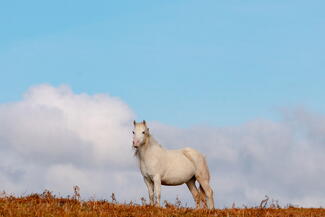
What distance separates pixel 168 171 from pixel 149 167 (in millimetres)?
Result: 774

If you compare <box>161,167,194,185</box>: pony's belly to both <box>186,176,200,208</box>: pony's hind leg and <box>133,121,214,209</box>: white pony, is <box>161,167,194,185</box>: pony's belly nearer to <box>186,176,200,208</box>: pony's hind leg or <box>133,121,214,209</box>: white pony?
<box>133,121,214,209</box>: white pony

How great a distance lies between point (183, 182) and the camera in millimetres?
19203

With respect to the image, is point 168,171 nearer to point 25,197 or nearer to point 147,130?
point 147,130

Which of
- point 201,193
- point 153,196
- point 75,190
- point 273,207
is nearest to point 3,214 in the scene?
point 75,190

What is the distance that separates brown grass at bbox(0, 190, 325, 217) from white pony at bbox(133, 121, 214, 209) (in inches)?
112

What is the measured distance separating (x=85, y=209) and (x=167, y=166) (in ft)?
17.2

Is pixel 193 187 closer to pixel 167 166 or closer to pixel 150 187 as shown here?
pixel 167 166

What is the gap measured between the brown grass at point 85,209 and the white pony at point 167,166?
112 inches

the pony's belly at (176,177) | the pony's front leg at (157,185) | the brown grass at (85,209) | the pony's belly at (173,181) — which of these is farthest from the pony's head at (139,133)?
the brown grass at (85,209)

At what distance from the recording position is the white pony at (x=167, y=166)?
1783cm

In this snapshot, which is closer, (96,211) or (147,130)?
(96,211)

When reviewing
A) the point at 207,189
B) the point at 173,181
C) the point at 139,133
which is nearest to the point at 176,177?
the point at 173,181

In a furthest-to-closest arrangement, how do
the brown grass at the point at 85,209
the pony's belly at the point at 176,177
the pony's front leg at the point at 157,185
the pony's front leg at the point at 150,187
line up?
the pony's belly at the point at 176,177, the pony's front leg at the point at 150,187, the pony's front leg at the point at 157,185, the brown grass at the point at 85,209

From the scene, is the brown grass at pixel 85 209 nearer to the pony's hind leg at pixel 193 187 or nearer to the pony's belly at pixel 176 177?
the pony's belly at pixel 176 177
